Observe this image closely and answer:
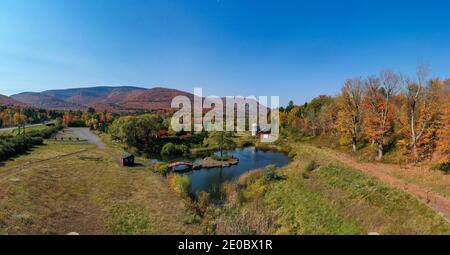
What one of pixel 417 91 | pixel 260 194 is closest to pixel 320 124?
pixel 417 91

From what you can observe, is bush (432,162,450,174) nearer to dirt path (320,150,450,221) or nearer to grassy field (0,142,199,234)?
dirt path (320,150,450,221)

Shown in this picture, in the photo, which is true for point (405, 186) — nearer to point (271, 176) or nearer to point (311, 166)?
point (311, 166)

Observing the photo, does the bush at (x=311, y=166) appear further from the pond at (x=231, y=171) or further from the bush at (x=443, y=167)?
the bush at (x=443, y=167)

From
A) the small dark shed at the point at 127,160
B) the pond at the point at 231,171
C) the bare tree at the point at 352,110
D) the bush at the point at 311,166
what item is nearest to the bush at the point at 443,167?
the bush at the point at 311,166

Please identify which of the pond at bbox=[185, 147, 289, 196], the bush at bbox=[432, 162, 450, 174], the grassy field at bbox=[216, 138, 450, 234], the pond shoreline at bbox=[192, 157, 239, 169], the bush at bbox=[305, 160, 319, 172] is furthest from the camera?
the pond shoreline at bbox=[192, 157, 239, 169]

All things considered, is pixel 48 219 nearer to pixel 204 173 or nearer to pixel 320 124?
pixel 204 173

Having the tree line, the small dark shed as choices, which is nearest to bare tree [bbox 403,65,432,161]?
the tree line
